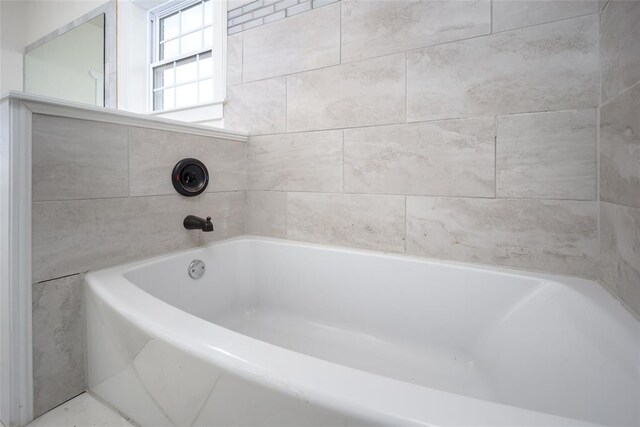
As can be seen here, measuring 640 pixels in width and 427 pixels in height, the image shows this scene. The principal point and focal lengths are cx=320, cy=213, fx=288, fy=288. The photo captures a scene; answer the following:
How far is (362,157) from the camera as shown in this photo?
1.39 meters

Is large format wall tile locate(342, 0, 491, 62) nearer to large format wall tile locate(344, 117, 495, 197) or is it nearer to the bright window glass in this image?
large format wall tile locate(344, 117, 495, 197)

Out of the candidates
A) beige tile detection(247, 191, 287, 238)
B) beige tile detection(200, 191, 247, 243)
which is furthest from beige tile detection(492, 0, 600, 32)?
beige tile detection(200, 191, 247, 243)

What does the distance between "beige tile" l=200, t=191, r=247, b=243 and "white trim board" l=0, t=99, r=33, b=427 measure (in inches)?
25.2

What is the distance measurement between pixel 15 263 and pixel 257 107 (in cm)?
127

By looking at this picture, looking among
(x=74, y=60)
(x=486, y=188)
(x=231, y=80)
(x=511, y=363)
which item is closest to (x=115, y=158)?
(x=231, y=80)

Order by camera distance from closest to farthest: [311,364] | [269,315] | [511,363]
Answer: [311,364] → [511,363] → [269,315]

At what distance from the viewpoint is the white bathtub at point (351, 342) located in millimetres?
465

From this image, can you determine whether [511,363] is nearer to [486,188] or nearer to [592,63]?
[486,188]

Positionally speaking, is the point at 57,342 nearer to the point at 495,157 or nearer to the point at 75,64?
the point at 495,157

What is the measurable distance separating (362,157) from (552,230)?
2.64 ft

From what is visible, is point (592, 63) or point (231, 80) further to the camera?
point (231, 80)

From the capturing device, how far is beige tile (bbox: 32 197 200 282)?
904mm

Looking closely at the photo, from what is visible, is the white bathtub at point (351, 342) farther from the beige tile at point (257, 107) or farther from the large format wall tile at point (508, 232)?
the beige tile at point (257, 107)

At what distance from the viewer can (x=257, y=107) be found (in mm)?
1704
